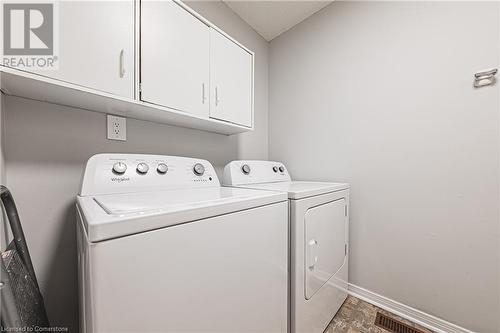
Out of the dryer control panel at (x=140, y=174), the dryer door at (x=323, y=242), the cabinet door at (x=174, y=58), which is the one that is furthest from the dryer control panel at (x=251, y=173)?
the dryer door at (x=323, y=242)

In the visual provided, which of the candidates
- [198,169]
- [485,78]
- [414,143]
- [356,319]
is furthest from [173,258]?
[485,78]

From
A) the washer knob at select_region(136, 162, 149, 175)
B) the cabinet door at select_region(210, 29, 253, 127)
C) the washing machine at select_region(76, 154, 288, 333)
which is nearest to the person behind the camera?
the washing machine at select_region(76, 154, 288, 333)

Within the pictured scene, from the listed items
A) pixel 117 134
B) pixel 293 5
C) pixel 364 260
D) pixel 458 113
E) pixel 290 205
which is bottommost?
pixel 364 260

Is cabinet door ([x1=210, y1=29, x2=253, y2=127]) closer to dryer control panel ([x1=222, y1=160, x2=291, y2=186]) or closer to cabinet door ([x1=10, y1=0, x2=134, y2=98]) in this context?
dryer control panel ([x1=222, y1=160, x2=291, y2=186])

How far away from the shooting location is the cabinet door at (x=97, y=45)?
0.77 meters

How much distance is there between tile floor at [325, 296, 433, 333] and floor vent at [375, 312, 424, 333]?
0.03 m

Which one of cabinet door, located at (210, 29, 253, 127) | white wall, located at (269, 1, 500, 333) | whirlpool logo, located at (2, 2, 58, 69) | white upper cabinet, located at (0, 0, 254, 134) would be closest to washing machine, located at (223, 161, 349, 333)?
white wall, located at (269, 1, 500, 333)

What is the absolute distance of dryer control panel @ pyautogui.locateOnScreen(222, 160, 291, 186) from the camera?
1.44m

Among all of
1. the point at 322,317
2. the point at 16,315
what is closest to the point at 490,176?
the point at 322,317

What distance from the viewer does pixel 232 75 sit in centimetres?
142

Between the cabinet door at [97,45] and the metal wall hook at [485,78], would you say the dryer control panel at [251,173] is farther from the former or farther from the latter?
the metal wall hook at [485,78]

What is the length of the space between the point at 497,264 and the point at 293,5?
7.43 feet

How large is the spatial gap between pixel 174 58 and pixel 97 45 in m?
0.35

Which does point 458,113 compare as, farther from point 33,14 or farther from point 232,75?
point 33,14
